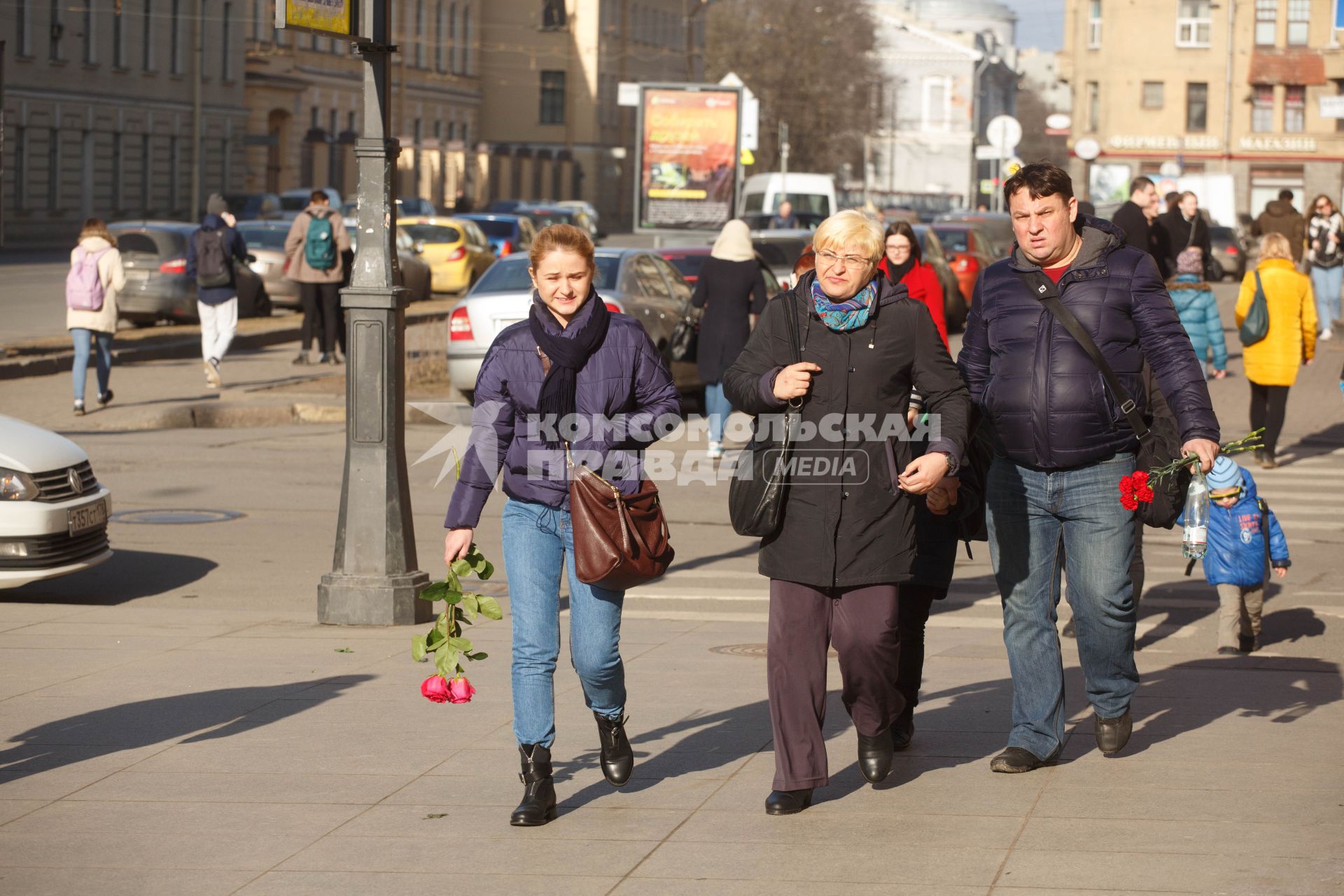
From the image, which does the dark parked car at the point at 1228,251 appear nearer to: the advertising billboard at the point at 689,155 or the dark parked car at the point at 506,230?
the advertising billboard at the point at 689,155

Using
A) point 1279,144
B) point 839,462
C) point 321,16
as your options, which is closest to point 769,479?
point 839,462

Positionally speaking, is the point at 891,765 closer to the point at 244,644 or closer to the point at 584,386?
the point at 584,386

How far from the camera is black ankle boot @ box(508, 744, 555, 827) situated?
532cm

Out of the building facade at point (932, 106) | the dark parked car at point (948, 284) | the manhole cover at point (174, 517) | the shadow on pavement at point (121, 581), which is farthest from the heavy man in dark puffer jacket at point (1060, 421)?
the building facade at point (932, 106)

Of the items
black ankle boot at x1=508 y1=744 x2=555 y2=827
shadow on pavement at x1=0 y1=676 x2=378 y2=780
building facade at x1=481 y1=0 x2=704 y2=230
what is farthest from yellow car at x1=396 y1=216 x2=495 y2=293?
building facade at x1=481 y1=0 x2=704 y2=230

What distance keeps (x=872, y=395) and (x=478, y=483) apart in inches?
44.9

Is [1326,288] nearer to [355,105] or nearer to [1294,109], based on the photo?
[1294,109]

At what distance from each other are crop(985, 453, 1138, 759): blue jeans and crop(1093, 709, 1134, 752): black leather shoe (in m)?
0.02

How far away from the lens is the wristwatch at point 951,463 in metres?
5.33

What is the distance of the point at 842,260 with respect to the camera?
5.32 m

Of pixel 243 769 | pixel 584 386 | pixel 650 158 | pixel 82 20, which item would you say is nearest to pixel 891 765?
pixel 584 386

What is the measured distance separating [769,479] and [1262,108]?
75.4 meters

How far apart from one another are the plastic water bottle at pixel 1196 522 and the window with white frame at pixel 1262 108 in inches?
2879

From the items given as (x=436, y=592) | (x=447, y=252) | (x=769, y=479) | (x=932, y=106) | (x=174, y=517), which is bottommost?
(x=174, y=517)
